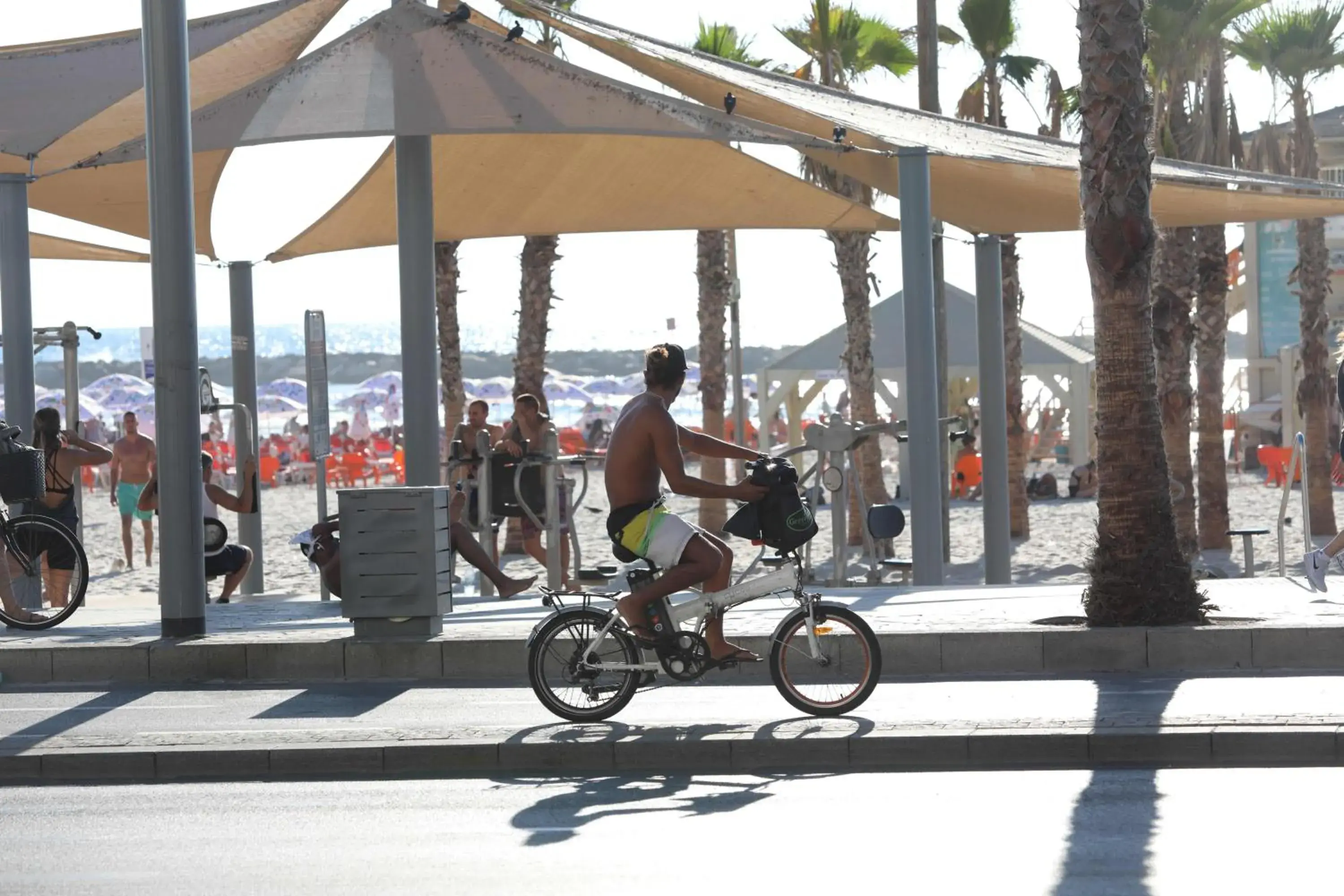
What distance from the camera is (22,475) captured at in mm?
12141

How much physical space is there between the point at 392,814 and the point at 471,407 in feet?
30.8

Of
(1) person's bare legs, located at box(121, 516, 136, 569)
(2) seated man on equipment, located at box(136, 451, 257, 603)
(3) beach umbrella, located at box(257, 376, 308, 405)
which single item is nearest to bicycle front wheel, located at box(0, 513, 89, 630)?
(2) seated man on equipment, located at box(136, 451, 257, 603)

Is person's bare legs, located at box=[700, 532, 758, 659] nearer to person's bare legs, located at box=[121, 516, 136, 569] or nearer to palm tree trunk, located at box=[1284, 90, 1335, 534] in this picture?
person's bare legs, located at box=[121, 516, 136, 569]

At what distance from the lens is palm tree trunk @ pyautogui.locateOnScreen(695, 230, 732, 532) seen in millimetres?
27203

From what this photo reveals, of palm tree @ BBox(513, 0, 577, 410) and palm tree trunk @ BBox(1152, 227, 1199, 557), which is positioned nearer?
palm tree trunk @ BBox(1152, 227, 1199, 557)

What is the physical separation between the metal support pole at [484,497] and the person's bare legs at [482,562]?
32cm

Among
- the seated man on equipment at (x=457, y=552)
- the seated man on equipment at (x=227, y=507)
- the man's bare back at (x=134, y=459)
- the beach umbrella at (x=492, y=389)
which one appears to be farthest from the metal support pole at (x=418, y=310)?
the beach umbrella at (x=492, y=389)

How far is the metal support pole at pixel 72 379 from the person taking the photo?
1611cm

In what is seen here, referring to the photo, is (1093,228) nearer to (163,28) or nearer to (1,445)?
(163,28)

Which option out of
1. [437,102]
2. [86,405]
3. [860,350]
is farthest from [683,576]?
[86,405]

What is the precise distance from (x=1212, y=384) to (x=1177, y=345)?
9.57 feet

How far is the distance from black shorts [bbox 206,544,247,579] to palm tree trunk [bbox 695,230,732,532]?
11672 millimetres

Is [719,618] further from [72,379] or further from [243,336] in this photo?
[243,336]

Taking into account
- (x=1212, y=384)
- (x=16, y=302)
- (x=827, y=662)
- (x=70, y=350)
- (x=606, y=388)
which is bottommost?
(x=827, y=662)
